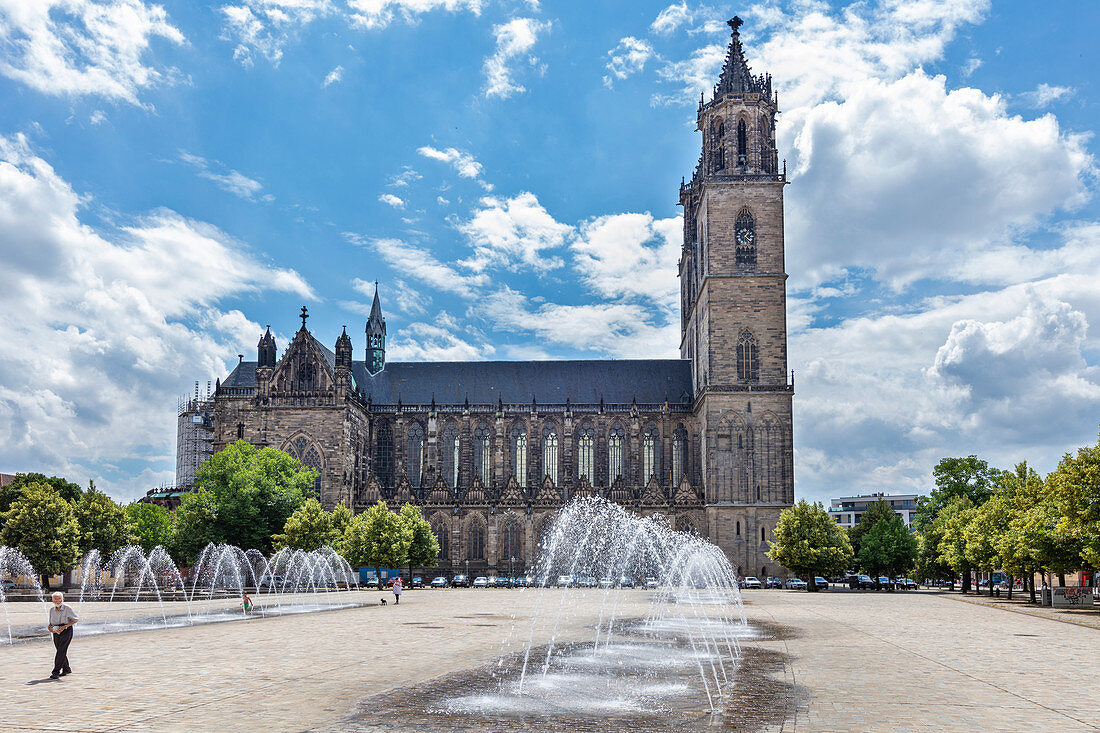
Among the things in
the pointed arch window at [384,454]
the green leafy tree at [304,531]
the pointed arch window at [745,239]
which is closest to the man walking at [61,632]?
the green leafy tree at [304,531]

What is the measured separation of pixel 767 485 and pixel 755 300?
58.0ft

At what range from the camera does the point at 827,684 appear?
17.1m

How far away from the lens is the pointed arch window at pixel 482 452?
92812mm

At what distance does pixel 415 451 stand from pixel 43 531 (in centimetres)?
4375

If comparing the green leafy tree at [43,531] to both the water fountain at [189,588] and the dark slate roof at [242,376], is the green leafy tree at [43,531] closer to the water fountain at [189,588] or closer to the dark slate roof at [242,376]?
the water fountain at [189,588]

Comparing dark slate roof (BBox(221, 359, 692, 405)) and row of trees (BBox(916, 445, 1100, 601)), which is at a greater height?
dark slate roof (BBox(221, 359, 692, 405))

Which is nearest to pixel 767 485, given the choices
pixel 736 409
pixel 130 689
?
pixel 736 409

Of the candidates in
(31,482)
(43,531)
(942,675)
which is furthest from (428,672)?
(31,482)

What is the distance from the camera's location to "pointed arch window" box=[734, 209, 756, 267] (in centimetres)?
8431

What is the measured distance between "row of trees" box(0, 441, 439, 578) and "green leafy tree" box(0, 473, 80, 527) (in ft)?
0.54

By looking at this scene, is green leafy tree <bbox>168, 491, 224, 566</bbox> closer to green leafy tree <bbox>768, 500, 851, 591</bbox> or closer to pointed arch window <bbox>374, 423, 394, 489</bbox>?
pointed arch window <bbox>374, 423, 394, 489</bbox>

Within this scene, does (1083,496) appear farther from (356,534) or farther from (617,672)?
(356,534)

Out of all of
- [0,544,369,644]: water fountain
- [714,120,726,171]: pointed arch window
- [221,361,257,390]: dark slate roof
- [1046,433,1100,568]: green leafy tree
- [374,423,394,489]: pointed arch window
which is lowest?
[0,544,369,644]: water fountain

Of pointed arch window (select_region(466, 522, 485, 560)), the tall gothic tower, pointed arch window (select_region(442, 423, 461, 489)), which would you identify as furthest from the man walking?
pointed arch window (select_region(442, 423, 461, 489))
